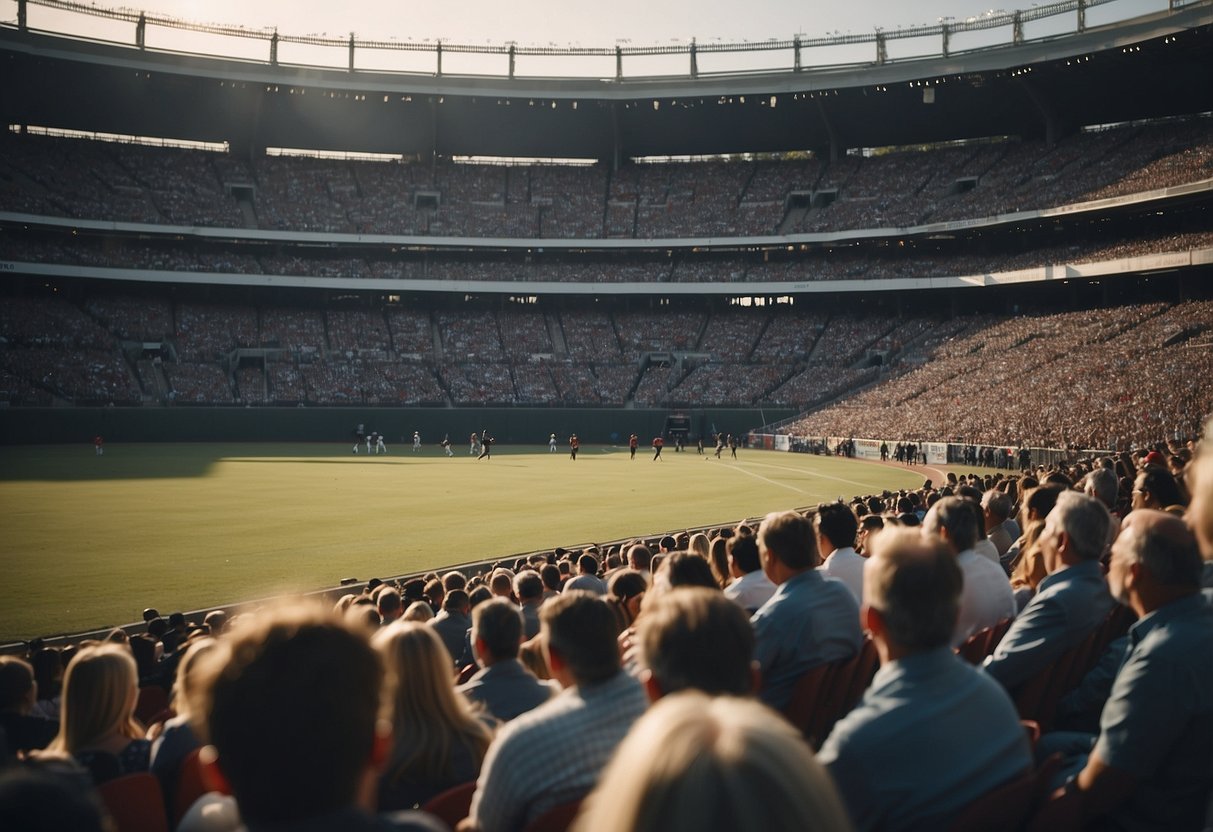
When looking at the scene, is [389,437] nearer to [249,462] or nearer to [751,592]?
[249,462]

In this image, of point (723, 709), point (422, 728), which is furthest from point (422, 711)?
point (723, 709)

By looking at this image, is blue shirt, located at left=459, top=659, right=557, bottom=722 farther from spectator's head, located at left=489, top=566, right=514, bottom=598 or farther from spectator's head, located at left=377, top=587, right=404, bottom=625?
spectator's head, located at left=489, top=566, right=514, bottom=598

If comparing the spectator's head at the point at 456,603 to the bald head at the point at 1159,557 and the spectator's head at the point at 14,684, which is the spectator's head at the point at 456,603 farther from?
the bald head at the point at 1159,557

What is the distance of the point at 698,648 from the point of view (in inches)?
118

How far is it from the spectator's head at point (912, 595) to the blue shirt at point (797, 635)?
1763 millimetres

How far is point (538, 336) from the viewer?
2844 inches

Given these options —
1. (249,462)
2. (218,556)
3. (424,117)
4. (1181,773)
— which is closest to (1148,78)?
(424,117)

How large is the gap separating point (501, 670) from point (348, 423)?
188 feet

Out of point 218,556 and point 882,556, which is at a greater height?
point 882,556

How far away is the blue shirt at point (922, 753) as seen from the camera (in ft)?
10.3

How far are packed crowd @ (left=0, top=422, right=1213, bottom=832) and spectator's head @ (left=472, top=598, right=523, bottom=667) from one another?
0.5 inches

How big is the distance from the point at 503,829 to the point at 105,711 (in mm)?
2418

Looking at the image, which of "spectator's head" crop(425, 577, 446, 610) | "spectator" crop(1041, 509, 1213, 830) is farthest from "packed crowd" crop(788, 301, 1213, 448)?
"spectator" crop(1041, 509, 1213, 830)

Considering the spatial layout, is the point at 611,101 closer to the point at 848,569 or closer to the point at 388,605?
the point at 388,605
